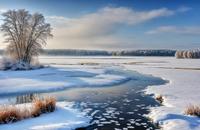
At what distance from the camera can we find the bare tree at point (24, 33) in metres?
58.3

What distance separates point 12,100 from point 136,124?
34.1 feet

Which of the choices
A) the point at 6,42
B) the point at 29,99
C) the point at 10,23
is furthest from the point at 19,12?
the point at 29,99

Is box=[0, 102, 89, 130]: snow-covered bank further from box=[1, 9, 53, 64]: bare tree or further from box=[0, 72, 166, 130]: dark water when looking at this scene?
box=[1, 9, 53, 64]: bare tree

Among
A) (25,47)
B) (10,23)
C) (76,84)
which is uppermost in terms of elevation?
(10,23)

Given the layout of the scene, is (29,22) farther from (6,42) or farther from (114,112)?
(114,112)

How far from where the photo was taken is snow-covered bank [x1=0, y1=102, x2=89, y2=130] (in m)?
12.5

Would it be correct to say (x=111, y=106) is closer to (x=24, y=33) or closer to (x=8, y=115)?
(x=8, y=115)

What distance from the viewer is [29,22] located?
5988cm

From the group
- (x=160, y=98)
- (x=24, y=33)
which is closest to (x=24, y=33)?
(x=24, y=33)

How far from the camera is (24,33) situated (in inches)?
2345

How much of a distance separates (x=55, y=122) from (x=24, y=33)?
4872cm

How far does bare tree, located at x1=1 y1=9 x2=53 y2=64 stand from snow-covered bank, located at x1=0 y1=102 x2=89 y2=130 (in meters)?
44.3

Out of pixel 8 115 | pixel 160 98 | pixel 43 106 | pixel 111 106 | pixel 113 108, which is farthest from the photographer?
pixel 160 98

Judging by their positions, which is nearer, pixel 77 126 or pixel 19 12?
pixel 77 126
